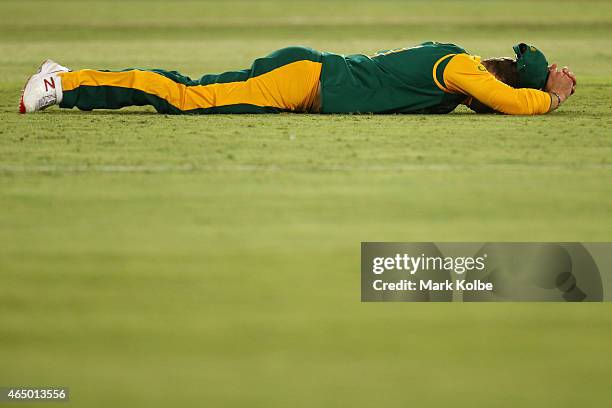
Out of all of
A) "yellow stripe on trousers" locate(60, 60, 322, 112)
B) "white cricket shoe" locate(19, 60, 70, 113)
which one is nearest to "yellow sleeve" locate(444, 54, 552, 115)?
"yellow stripe on trousers" locate(60, 60, 322, 112)

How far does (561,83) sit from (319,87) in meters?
0.80

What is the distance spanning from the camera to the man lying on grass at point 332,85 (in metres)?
4.05

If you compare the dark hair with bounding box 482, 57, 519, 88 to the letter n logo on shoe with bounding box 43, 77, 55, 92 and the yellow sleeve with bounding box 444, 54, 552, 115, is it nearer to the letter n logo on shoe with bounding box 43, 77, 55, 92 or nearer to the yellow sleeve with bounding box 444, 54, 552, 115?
the yellow sleeve with bounding box 444, 54, 552, 115

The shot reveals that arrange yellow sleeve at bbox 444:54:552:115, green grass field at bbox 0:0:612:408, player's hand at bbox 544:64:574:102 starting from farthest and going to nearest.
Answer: player's hand at bbox 544:64:574:102 < yellow sleeve at bbox 444:54:552:115 < green grass field at bbox 0:0:612:408

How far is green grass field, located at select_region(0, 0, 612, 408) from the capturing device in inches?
63.7

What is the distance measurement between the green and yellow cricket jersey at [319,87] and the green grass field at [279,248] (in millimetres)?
92

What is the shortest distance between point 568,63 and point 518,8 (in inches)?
197

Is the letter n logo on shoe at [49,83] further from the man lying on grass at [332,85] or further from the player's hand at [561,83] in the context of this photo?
the player's hand at [561,83]

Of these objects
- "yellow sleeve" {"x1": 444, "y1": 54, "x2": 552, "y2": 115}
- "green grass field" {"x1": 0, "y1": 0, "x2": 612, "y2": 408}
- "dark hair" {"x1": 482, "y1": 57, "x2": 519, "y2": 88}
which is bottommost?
"green grass field" {"x1": 0, "y1": 0, "x2": 612, "y2": 408}

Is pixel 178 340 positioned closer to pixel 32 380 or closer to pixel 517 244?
pixel 32 380

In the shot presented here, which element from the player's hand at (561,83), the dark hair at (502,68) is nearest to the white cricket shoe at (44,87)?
the dark hair at (502,68)

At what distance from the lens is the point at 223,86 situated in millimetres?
4125

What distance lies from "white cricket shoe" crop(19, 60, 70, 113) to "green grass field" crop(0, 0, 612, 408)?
110 mm

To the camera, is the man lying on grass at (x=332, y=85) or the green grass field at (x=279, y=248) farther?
the man lying on grass at (x=332, y=85)
